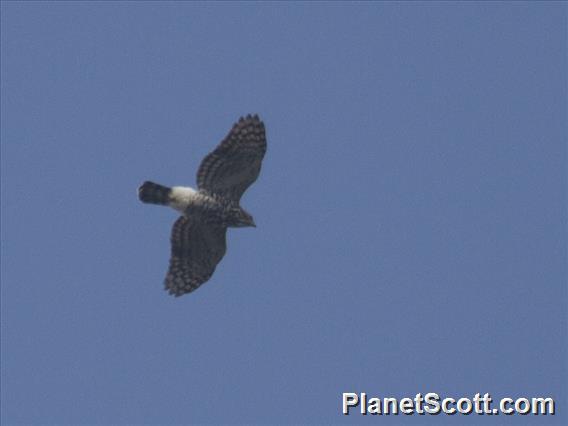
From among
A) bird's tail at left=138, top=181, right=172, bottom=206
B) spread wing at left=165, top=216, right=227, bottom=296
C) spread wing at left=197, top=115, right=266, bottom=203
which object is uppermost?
spread wing at left=197, top=115, right=266, bottom=203

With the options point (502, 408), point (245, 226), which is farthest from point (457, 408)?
point (245, 226)

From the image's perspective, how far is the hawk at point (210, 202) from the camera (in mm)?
52406

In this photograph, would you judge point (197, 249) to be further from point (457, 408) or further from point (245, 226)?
point (457, 408)

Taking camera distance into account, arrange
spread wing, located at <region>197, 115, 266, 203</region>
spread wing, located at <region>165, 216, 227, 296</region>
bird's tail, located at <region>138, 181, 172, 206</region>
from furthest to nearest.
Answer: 1. spread wing, located at <region>165, 216, 227, 296</region>
2. bird's tail, located at <region>138, 181, 172, 206</region>
3. spread wing, located at <region>197, 115, 266, 203</region>

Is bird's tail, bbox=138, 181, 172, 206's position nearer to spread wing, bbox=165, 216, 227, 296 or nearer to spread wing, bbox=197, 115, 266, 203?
spread wing, bbox=197, 115, 266, 203

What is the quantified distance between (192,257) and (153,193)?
1.95m

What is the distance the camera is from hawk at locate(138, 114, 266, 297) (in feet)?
172

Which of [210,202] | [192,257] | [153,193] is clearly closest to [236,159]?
[210,202]

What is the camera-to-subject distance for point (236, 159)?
52.4m

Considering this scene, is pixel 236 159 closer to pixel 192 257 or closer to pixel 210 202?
pixel 210 202

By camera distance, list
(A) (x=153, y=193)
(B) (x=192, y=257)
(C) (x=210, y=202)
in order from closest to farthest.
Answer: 1. (A) (x=153, y=193)
2. (C) (x=210, y=202)
3. (B) (x=192, y=257)

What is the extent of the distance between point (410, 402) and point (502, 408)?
2.04 metres

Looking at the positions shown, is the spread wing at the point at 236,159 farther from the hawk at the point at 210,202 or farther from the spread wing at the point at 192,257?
the spread wing at the point at 192,257

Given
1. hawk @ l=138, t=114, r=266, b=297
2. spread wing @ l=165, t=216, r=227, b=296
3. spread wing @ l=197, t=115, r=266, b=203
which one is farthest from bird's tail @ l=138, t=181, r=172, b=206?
spread wing @ l=165, t=216, r=227, b=296
